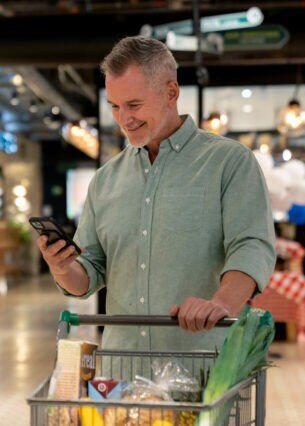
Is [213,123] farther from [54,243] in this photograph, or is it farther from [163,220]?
[54,243]

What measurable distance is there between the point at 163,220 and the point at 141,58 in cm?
42

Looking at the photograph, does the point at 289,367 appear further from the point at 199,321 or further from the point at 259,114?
the point at 199,321

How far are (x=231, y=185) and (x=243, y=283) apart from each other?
0.92ft

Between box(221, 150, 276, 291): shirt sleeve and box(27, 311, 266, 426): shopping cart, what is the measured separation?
0.61 feet

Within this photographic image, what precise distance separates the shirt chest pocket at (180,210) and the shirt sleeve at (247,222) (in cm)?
7

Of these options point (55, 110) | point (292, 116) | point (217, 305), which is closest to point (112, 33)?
point (292, 116)

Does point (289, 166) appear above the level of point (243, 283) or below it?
above

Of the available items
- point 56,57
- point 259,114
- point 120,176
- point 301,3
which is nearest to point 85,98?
point 259,114

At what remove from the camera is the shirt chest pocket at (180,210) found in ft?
6.82

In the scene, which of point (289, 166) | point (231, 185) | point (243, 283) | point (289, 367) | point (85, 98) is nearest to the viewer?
point (243, 283)

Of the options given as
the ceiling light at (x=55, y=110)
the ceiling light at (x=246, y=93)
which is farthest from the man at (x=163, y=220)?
the ceiling light at (x=55, y=110)

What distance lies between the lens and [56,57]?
29.8ft

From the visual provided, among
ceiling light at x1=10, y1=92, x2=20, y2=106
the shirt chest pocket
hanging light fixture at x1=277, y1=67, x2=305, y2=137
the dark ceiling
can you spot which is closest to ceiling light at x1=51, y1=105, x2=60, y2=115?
ceiling light at x1=10, y1=92, x2=20, y2=106

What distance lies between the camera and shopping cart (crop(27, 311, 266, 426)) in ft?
4.69
